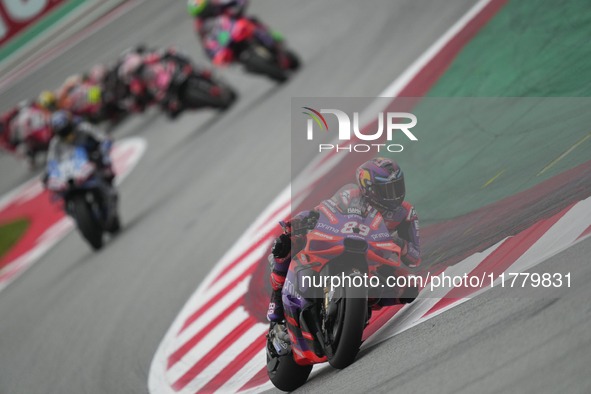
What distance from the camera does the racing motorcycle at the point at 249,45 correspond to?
11656 mm

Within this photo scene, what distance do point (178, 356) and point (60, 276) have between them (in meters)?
4.61

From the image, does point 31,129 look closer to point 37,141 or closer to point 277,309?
point 37,141

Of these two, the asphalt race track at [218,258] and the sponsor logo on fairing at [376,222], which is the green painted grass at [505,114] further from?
the asphalt race track at [218,258]

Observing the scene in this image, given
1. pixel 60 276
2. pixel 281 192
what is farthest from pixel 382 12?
pixel 60 276

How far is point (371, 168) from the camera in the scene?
3646mm

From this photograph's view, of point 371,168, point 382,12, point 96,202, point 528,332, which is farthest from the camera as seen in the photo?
point 382,12

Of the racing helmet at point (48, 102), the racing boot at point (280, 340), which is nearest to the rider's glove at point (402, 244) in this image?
the racing boot at point (280, 340)

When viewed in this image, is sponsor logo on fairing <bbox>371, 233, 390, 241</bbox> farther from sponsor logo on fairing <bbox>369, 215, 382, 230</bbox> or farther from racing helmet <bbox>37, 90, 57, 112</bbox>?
racing helmet <bbox>37, 90, 57, 112</bbox>

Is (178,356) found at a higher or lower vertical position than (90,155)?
lower

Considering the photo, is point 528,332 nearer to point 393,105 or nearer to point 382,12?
point 393,105

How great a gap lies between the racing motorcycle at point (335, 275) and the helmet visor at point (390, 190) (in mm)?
126

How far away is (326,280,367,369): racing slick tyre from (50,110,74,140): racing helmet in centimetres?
690

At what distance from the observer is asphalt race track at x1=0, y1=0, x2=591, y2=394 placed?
3104 mm

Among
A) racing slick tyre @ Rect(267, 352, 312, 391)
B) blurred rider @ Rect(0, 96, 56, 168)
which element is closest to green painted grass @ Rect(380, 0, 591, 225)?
racing slick tyre @ Rect(267, 352, 312, 391)
